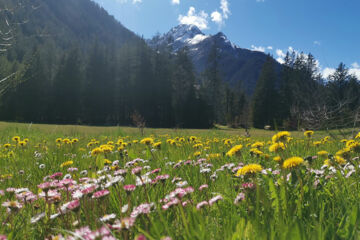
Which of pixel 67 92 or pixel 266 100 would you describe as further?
pixel 266 100

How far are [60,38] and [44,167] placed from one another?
112236 mm

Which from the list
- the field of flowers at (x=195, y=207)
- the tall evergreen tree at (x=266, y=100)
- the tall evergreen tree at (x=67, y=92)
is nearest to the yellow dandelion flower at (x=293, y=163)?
the field of flowers at (x=195, y=207)

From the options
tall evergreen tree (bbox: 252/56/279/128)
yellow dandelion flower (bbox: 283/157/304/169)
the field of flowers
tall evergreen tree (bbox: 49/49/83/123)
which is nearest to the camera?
the field of flowers

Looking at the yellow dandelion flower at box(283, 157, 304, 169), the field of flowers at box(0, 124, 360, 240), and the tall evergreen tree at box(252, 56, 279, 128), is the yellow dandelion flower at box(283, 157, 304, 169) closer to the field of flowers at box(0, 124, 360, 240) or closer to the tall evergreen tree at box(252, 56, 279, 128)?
the field of flowers at box(0, 124, 360, 240)

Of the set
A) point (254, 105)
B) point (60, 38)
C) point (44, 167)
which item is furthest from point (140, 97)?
point (60, 38)

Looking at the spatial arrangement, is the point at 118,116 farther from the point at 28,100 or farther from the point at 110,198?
the point at 110,198

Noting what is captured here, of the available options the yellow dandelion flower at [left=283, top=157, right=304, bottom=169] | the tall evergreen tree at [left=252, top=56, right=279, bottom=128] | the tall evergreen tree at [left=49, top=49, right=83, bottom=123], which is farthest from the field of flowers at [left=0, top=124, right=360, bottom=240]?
the tall evergreen tree at [left=252, top=56, right=279, bottom=128]

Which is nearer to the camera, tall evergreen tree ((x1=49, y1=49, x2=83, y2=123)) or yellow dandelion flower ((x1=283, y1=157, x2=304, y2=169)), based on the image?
yellow dandelion flower ((x1=283, y1=157, x2=304, y2=169))

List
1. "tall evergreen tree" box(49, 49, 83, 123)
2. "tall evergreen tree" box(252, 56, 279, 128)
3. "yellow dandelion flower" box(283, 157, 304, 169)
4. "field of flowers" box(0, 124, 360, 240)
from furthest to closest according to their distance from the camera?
"tall evergreen tree" box(252, 56, 279, 128), "tall evergreen tree" box(49, 49, 83, 123), "yellow dandelion flower" box(283, 157, 304, 169), "field of flowers" box(0, 124, 360, 240)

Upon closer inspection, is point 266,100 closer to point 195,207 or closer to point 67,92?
point 67,92

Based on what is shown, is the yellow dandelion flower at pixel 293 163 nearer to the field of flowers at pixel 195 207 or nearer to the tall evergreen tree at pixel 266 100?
the field of flowers at pixel 195 207

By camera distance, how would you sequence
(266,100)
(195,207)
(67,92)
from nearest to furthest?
(195,207) → (67,92) → (266,100)

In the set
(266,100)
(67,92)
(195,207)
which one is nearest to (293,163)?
(195,207)

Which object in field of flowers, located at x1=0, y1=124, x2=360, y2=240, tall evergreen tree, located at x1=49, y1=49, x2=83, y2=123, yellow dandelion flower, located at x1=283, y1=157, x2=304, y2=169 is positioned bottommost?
field of flowers, located at x1=0, y1=124, x2=360, y2=240
